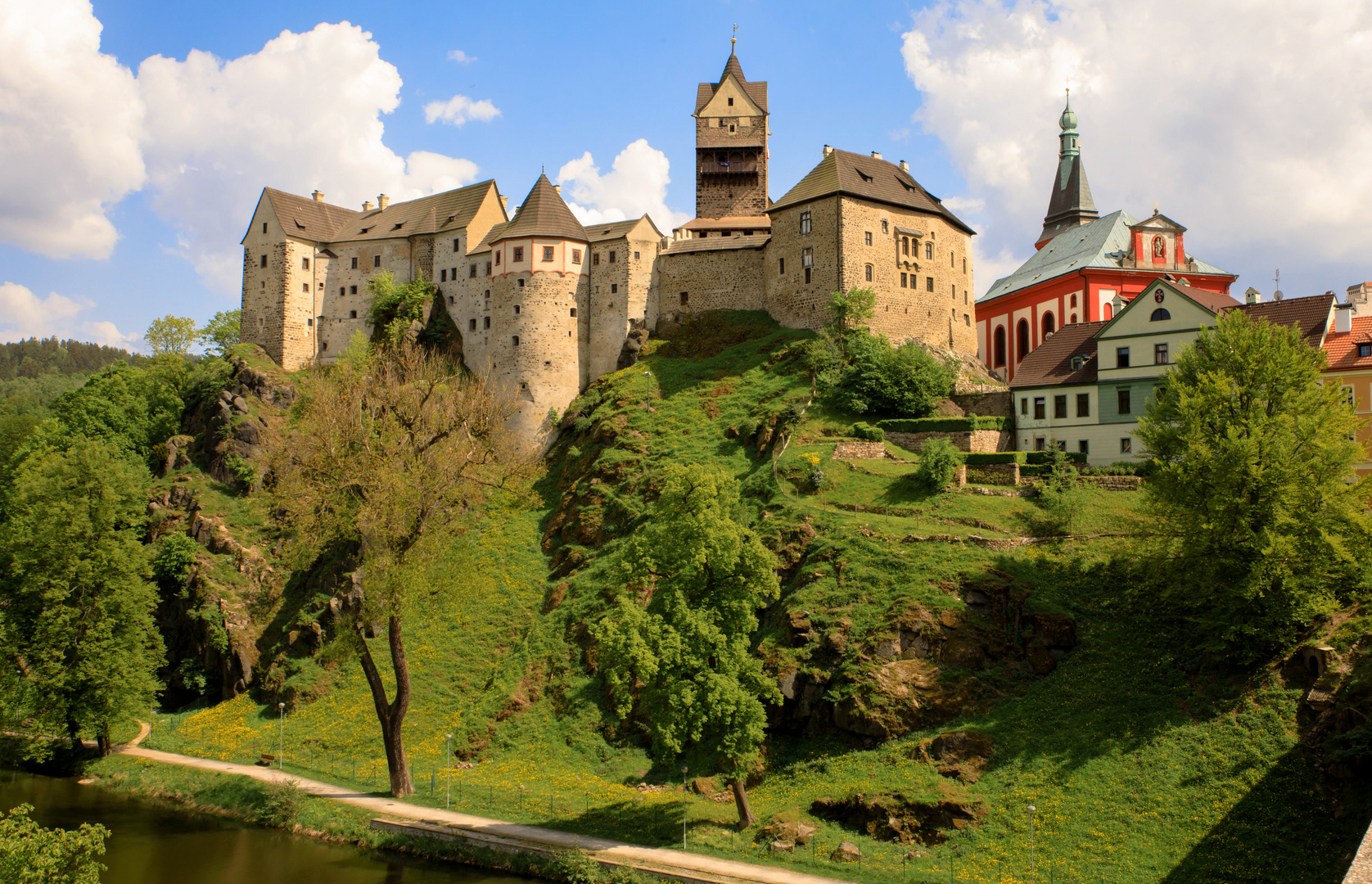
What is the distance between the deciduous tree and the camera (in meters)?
28.0

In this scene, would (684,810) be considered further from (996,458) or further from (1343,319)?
(1343,319)

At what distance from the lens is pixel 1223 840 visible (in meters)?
24.3

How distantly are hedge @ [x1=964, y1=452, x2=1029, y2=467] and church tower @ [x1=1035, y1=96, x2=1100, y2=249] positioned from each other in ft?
153

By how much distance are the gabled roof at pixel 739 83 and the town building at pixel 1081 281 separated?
25.5 meters

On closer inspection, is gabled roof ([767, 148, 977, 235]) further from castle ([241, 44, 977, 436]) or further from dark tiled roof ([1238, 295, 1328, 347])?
dark tiled roof ([1238, 295, 1328, 347])

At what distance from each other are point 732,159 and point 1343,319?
47.6 meters

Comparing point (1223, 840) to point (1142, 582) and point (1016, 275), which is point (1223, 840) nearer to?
point (1142, 582)

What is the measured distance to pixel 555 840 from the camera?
96.3 ft

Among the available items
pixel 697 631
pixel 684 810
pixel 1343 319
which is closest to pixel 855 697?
pixel 684 810

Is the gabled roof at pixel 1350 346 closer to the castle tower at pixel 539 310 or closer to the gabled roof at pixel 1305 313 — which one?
the gabled roof at pixel 1305 313

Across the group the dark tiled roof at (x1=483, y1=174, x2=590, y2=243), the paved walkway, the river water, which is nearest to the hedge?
the paved walkway

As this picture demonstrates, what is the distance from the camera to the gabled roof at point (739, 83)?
8094cm

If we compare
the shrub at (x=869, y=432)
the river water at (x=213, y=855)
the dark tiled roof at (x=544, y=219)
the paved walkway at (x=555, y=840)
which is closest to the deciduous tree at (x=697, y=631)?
the paved walkway at (x=555, y=840)

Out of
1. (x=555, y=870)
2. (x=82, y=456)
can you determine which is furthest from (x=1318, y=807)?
(x=82, y=456)
